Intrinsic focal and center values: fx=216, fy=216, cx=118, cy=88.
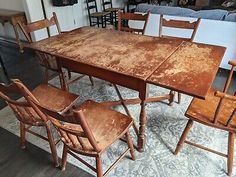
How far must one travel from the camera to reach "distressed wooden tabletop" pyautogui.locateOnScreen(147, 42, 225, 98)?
128 cm

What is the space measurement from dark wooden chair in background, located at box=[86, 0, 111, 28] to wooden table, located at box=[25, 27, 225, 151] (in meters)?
2.71

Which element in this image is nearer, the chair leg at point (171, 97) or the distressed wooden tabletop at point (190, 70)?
the distressed wooden tabletop at point (190, 70)

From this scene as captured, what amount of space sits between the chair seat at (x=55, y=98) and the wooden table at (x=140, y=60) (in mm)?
236

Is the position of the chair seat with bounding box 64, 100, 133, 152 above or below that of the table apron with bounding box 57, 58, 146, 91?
below

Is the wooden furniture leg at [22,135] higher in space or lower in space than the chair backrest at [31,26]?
lower

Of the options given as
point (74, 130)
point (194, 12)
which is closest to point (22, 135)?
point (74, 130)

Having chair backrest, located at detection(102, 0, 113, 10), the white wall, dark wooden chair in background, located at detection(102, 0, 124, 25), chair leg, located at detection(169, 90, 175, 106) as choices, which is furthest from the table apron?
chair backrest, located at detection(102, 0, 113, 10)

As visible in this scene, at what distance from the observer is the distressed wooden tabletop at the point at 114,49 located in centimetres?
154

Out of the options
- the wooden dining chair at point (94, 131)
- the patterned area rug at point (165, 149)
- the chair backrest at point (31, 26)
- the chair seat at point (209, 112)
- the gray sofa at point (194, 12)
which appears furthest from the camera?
the gray sofa at point (194, 12)

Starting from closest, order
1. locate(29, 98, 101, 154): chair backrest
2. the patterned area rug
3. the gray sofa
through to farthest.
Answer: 1. locate(29, 98, 101, 154): chair backrest
2. the patterned area rug
3. the gray sofa

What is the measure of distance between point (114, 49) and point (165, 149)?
3.15 ft

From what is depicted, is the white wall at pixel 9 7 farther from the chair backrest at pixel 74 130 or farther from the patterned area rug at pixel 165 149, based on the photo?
the chair backrest at pixel 74 130

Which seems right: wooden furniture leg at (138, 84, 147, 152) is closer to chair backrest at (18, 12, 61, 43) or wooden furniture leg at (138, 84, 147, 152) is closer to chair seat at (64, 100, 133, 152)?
chair seat at (64, 100, 133, 152)

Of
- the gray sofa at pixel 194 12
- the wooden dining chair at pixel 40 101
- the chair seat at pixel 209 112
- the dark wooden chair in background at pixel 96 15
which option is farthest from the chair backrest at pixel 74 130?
the dark wooden chair in background at pixel 96 15
